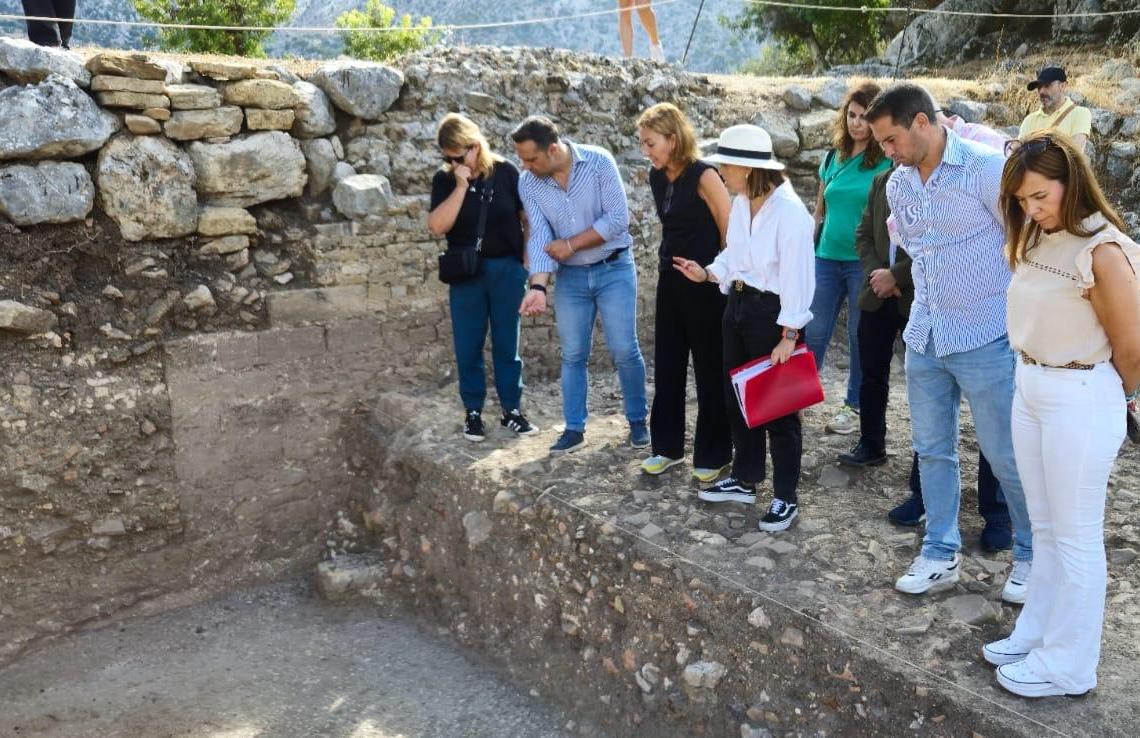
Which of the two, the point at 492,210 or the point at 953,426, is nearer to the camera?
the point at 953,426

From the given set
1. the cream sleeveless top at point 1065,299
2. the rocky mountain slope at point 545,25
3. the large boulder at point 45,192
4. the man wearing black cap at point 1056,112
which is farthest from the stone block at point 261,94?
the rocky mountain slope at point 545,25

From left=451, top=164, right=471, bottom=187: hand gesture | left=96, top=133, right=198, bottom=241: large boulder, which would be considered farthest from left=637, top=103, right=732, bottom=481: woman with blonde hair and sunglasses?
left=96, top=133, right=198, bottom=241: large boulder

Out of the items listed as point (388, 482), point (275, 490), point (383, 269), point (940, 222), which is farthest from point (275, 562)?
point (940, 222)

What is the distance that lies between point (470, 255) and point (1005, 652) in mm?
3114

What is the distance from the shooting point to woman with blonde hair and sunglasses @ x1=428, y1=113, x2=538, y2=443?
16.6 feet

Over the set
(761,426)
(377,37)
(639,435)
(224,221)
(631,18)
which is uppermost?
(377,37)

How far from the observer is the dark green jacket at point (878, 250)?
412 centimetres

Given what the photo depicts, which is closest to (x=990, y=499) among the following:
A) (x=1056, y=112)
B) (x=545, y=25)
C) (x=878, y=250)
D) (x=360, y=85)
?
(x=878, y=250)

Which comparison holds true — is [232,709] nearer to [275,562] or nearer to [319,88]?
[275,562]

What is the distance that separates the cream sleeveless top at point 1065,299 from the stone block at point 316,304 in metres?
4.06

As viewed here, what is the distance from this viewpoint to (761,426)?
427cm

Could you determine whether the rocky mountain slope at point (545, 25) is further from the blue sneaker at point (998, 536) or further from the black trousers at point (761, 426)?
the blue sneaker at point (998, 536)

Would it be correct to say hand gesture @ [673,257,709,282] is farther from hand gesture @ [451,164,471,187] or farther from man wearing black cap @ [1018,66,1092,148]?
man wearing black cap @ [1018,66,1092,148]

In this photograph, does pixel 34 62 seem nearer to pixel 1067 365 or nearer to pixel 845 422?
pixel 845 422
